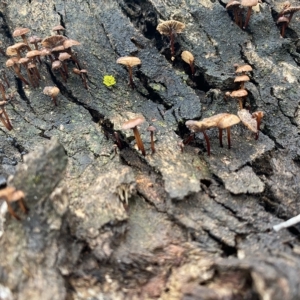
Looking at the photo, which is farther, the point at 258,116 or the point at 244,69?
the point at 244,69

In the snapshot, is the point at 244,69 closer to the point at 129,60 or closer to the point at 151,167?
the point at 129,60

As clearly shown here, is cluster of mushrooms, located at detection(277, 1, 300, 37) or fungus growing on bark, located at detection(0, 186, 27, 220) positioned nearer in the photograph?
fungus growing on bark, located at detection(0, 186, 27, 220)

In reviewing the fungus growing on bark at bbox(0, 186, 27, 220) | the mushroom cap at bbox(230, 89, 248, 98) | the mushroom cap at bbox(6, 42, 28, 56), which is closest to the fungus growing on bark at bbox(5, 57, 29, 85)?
the mushroom cap at bbox(6, 42, 28, 56)

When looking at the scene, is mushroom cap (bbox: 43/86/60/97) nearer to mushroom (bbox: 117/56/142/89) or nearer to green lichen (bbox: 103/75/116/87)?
green lichen (bbox: 103/75/116/87)

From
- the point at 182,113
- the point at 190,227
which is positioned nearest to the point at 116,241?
the point at 190,227

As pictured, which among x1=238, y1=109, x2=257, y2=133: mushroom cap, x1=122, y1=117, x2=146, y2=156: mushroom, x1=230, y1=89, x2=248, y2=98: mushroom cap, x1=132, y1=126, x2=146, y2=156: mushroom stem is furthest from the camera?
x1=230, y1=89, x2=248, y2=98: mushroom cap

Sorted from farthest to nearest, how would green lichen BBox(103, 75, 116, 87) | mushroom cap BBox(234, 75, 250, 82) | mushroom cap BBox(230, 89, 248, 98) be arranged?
green lichen BBox(103, 75, 116, 87)
mushroom cap BBox(234, 75, 250, 82)
mushroom cap BBox(230, 89, 248, 98)

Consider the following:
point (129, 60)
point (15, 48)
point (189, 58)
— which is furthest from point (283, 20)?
point (15, 48)
